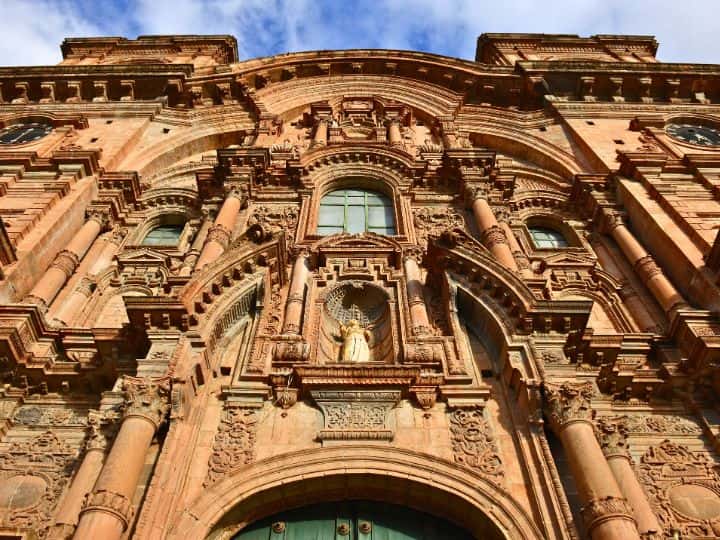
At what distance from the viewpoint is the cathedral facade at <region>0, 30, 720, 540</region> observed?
8.80 m

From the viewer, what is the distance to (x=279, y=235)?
13.3 m

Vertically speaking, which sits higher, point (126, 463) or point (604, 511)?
point (126, 463)

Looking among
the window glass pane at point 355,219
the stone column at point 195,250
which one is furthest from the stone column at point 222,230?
the window glass pane at point 355,219

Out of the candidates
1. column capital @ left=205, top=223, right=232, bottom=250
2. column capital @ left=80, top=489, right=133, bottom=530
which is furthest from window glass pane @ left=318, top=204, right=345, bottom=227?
column capital @ left=80, top=489, right=133, bottom=530

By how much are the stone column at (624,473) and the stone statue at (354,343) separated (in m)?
4.29

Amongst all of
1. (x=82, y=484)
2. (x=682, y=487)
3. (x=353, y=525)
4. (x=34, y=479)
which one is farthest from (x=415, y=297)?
(x=34, y=479)

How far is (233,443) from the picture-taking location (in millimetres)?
9438

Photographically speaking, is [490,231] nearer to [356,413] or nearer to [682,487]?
[356,413]

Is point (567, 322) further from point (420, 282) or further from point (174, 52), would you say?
point (174, 52)

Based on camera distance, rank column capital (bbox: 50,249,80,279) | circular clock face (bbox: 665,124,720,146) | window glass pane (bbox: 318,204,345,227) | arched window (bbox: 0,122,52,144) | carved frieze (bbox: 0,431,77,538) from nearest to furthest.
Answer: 1. carved frieze (bbox: 0,431,77,538)
2. column capital (bbox: 50,249,80,279)
3. window glass pane (bbox: 318,204,345,227)
4. arched window (bbox: 0,122,52,144)
5. circular clock face (bbox: 665,124,720,146)

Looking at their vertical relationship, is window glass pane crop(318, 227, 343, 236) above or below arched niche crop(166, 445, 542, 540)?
above

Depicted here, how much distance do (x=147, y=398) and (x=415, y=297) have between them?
229 inches

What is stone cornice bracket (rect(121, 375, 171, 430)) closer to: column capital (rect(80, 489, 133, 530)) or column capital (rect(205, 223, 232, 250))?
column capital (rect(80, 489, 133, 530))

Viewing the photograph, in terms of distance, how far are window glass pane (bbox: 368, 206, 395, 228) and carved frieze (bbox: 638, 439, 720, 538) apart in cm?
908
